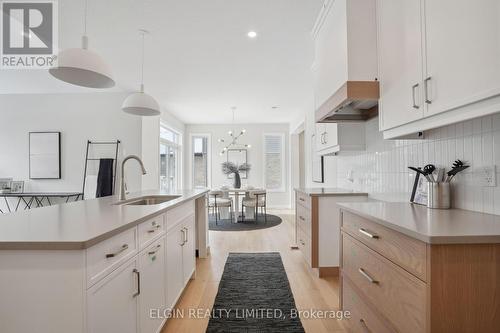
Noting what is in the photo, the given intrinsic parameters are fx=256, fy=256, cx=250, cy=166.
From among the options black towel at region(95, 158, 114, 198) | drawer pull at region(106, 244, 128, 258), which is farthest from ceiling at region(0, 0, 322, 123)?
drawer pull at region(106, 244, 128, 258)

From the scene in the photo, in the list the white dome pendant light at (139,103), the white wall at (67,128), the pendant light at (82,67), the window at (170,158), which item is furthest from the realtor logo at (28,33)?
the window at (170,158)

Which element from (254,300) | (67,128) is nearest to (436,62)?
(254,300)

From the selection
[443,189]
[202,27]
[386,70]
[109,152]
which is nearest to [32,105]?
[109,152]

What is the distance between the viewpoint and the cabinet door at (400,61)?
4.41 ft

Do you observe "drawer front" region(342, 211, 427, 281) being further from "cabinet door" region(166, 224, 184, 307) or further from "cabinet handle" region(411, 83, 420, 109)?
"cabinet door" region(166, 224, 184, 307)

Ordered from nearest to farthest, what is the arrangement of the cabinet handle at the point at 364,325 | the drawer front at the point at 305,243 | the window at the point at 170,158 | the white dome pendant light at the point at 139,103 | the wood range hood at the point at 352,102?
1. the cabinet handle at the point at 364,325
2. the wood range hood at the point at 352,102
3. the white dome pendant light at the point at 139,103
4. the drawer front at the point at 305,243
5. the window at the point at 170,158

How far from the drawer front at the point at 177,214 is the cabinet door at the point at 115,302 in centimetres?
55

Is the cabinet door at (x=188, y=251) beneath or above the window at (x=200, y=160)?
beneath

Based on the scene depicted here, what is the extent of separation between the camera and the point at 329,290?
2457 millimetres

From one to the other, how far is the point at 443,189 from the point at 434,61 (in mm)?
765

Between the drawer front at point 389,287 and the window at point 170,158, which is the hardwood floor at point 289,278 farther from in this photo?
the window at point 170,158

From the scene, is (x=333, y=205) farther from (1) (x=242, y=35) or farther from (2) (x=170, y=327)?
(1) (x=242, y=35)

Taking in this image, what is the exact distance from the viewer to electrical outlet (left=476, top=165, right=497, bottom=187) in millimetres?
1290

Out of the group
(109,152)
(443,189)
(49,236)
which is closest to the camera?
(49,236)
